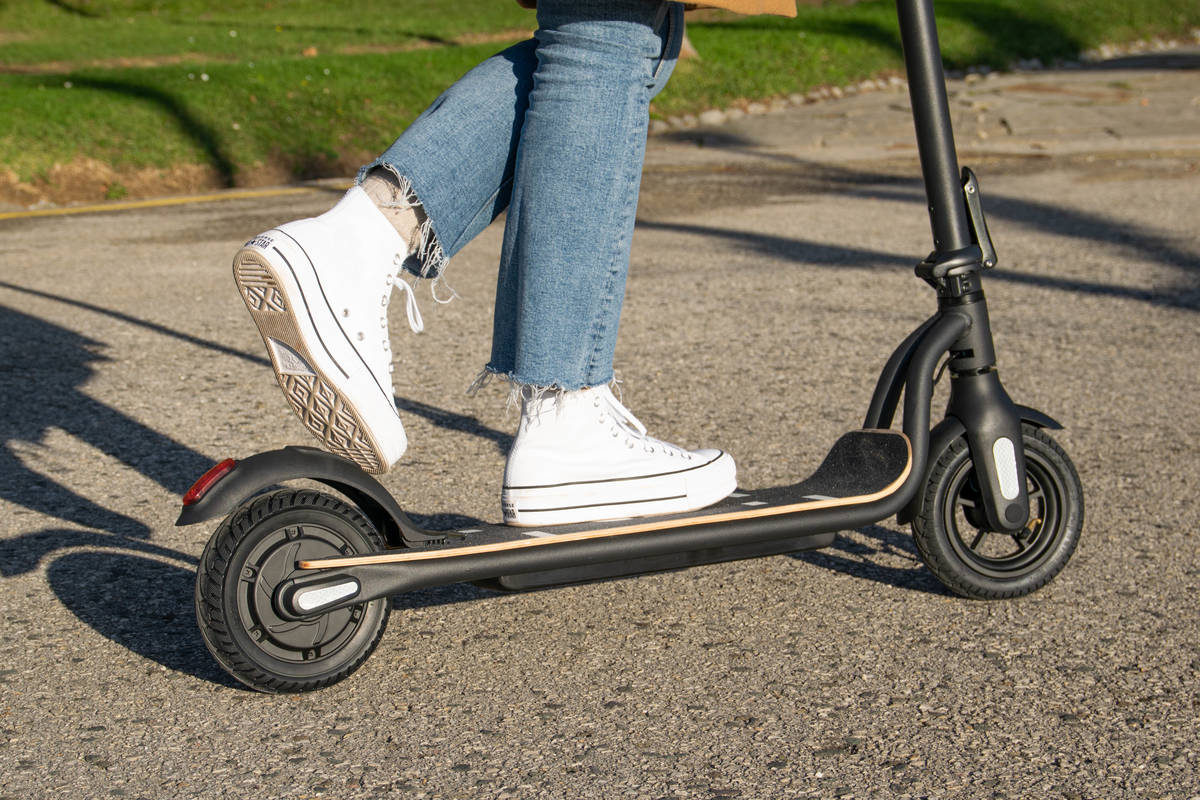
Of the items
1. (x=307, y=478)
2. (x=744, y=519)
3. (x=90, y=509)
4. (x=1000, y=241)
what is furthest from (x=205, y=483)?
(x=1000, y=241)

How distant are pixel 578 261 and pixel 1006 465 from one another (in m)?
0.87

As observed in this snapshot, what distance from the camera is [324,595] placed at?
78.7 inches

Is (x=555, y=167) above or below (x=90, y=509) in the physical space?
above

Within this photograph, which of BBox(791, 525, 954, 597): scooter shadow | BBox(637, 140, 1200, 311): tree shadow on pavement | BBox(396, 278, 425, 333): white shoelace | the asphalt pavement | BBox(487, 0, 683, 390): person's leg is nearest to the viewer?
the asphalt pavement

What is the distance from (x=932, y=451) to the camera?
7.82 ft

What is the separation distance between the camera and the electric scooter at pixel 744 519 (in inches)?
78.6

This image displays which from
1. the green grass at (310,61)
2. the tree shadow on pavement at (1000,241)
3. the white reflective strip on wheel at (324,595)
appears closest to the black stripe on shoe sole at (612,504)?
the white reflective strip on wheel at (324,595)

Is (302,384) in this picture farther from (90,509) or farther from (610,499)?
(90,509)

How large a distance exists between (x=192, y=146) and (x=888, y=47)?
8.22 meters

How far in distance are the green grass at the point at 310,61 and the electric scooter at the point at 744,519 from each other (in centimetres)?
702

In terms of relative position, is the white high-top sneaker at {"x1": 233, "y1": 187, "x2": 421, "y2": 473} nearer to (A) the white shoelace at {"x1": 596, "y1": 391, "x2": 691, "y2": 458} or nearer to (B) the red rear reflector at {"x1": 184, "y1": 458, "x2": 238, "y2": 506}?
(B) the red rear reflector at {"x1": 184, "y1": 458, "x2": 238, "y2": 506}

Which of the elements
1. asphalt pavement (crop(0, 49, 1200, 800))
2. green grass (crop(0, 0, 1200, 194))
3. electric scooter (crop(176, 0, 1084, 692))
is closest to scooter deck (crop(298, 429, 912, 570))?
electric scooter (crop(176, 0, 1084, 692))

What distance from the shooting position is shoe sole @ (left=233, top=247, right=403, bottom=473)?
1.96 meters

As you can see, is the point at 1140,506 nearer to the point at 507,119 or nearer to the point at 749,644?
the point at 749,644
